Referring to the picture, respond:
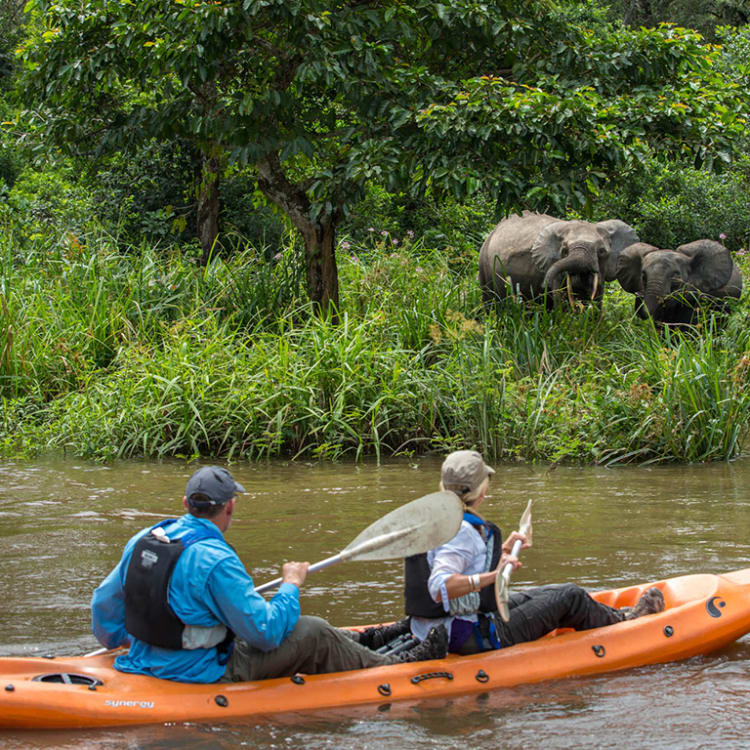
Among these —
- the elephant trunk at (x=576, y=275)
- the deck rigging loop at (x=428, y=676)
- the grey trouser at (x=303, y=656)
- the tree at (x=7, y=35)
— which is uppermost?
the tree at (x=7, y=35)

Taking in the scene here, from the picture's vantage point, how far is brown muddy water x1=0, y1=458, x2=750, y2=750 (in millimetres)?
4027

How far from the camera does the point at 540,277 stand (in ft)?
42.0

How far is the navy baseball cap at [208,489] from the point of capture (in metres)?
3.87

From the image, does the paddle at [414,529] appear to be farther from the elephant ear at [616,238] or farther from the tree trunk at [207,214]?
the tree trunk at [207,214]

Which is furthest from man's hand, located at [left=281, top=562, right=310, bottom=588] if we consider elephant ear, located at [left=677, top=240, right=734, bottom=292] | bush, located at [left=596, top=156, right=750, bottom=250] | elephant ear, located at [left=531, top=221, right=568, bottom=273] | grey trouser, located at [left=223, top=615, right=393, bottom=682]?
bush, located at [left=596, top=156, right=750, bottom=250]

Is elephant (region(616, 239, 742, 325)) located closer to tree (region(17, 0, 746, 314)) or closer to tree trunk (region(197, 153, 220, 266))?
tree (region(17, 0, 746, 314))

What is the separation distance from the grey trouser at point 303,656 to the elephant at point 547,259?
7.83 metres

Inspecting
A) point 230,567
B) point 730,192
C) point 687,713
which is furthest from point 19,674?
A: point 730,192

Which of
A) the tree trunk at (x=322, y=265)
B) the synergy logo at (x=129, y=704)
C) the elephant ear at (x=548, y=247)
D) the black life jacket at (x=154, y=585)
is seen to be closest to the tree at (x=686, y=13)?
the elephant ear at (x=548, y=247)

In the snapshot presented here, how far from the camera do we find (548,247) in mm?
12562

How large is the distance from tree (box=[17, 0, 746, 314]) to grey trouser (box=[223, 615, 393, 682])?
5.64m

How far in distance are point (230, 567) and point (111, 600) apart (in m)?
0.59

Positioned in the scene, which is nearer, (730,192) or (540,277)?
(540,277)

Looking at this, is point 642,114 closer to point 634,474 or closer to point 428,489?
point 634,474
